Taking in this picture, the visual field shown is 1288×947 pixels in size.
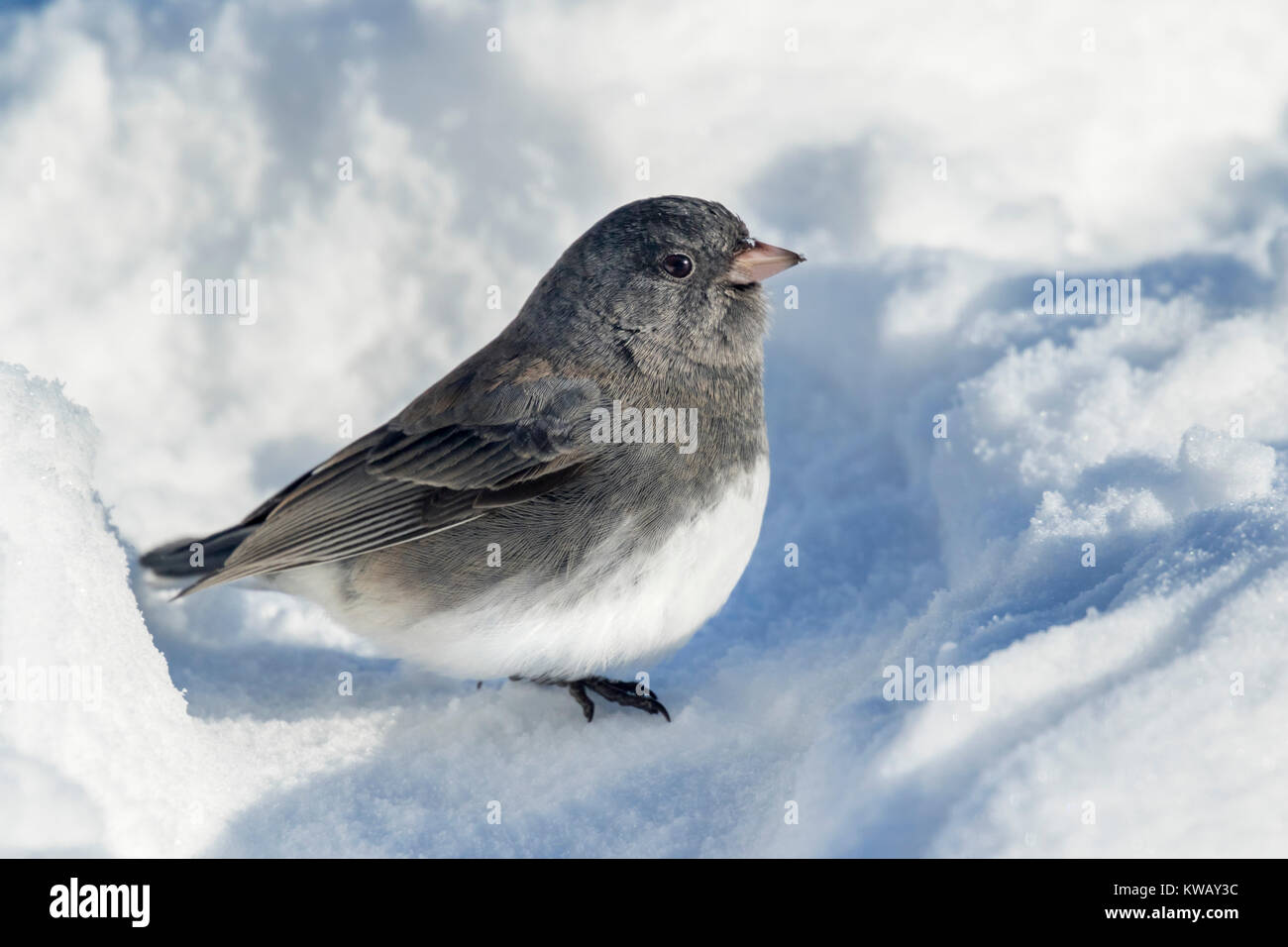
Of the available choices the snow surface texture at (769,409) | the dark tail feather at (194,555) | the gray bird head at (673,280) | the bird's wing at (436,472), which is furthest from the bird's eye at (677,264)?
the dark tail feather at (194,555)

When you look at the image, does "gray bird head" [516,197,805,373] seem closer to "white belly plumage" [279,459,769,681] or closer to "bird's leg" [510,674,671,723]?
"white belly plumage" [279,459,769,681]

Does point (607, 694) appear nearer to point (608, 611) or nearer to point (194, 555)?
point (608, 611)

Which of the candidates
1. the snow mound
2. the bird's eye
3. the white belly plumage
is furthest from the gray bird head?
the snow mound

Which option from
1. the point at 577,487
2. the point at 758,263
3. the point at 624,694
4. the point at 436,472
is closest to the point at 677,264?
the point at 758,263

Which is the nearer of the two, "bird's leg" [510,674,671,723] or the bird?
the bird

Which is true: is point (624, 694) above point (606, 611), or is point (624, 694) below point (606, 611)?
below

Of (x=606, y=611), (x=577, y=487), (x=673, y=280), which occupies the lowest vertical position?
(x=606, y=611)
